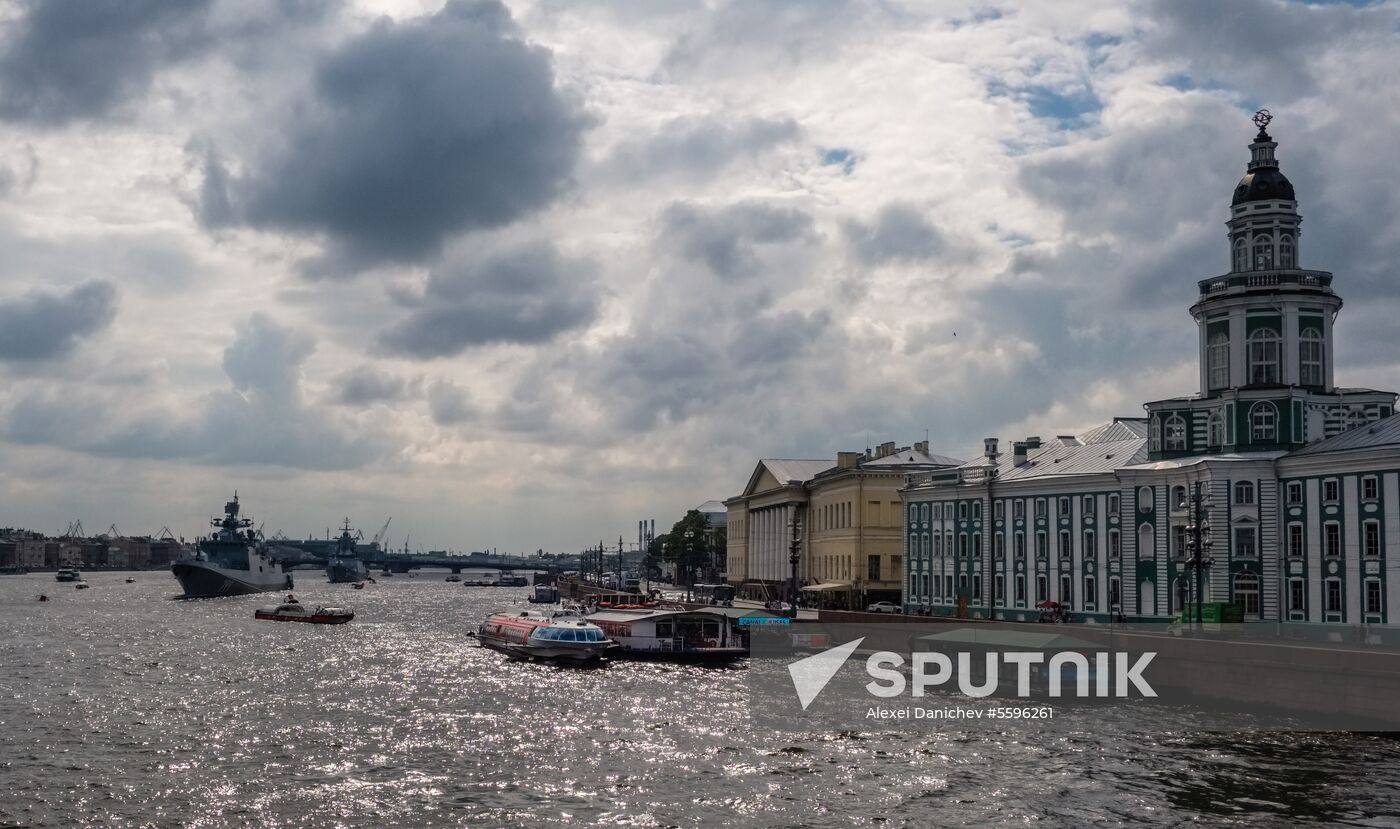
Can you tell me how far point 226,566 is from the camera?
18138cm

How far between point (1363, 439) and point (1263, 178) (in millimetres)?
17313

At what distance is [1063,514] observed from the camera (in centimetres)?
8575

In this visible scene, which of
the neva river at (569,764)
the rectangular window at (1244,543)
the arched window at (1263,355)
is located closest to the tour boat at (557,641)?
the neva river at (569,764)

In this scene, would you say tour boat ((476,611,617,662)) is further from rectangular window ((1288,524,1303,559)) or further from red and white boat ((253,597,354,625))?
red and white boat ((253,597,354,625))

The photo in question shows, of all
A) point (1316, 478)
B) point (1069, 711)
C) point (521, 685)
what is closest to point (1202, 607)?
point (1316, 478)

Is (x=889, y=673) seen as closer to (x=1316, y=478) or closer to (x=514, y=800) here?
(x=1316, y=478)

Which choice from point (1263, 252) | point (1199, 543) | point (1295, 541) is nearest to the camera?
point (1199, 543)

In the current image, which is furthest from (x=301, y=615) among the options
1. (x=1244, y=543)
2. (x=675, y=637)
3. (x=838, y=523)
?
(x=1244, y=543)

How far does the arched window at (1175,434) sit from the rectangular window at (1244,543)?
25.4ft

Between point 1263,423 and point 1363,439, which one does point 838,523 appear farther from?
point 1363,439

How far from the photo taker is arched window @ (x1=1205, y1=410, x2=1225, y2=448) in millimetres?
74812

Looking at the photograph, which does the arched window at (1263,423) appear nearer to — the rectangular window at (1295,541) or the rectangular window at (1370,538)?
the rectangular window at (1295,541)

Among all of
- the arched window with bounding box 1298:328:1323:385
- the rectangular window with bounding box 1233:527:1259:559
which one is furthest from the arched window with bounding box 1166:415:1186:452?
the rectangular window with bounding box 1233:527:1259:559

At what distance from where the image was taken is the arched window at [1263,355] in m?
74.1
